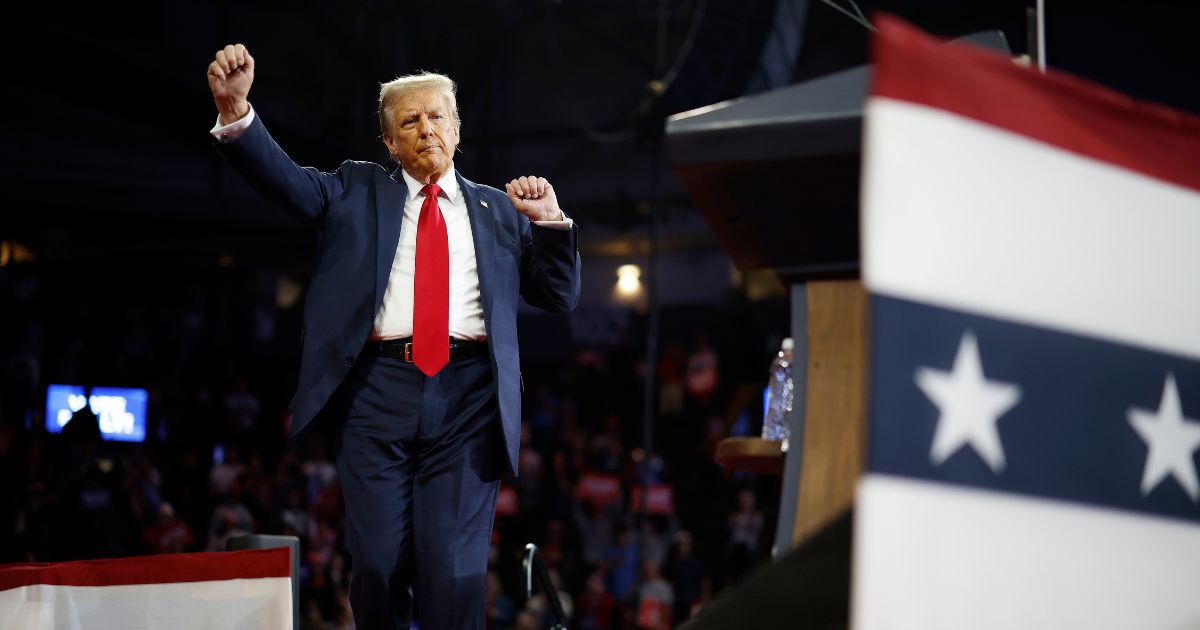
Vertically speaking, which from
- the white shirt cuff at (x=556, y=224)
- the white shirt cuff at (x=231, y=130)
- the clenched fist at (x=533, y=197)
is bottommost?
the white shirt cuff at (x=556, y=224)

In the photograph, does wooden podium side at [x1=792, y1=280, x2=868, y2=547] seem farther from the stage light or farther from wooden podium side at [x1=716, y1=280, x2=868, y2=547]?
the stage light

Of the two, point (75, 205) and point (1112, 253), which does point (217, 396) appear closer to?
point (75, 205)

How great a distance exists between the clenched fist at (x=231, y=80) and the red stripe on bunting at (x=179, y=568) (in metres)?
0.86

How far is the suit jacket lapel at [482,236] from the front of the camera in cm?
215

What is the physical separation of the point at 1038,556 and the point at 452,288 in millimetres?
1478

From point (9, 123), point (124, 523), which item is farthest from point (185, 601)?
point (9, 123)

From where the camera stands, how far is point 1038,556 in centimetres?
87

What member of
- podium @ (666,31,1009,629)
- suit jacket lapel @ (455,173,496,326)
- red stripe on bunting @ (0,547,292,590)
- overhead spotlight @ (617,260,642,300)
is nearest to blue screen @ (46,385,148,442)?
overhead spotlight @ (617,260,642,300)

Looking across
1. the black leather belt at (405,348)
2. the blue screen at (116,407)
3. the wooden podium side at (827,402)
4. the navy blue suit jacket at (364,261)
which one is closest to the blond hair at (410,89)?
the navy blue suit jacket at (364,261)

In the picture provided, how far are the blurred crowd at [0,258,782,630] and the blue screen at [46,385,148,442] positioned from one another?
0.38ft

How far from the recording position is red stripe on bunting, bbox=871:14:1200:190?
34.7 inches

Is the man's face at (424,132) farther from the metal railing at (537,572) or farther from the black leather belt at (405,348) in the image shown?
the metal railing at (537,572)

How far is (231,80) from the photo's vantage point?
196 cm

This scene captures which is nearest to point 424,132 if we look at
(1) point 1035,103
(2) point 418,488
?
(2) point 418,488
